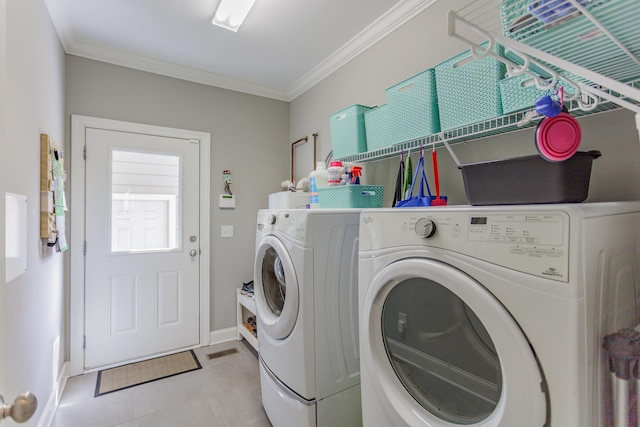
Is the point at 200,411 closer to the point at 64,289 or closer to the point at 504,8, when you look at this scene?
the point at 64,289

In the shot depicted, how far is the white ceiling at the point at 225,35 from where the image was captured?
1.92 m

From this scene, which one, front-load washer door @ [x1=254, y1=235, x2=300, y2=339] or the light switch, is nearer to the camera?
front-load washer door @ [x1=254, y1=235, x2=300, y2=339]

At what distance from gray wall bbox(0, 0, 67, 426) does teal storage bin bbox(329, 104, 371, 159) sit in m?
1.55

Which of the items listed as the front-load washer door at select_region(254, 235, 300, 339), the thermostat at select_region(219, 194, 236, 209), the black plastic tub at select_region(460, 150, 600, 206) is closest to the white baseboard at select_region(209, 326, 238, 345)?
the thermostat at select_region(219, 194, 236, 209)

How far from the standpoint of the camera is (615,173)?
1.17 metres

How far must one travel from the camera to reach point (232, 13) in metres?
1.96

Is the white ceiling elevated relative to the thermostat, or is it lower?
elevated

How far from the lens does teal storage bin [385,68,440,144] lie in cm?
145

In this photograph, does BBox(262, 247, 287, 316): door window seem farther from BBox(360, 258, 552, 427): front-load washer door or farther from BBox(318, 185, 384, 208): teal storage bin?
BBox(360, 258, 552, 427): front-load washer door

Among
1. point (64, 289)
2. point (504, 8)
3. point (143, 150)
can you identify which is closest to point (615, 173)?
point (504, 8)

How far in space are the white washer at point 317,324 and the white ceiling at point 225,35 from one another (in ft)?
4.51

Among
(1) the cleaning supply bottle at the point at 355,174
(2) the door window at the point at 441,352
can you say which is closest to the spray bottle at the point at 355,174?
(1) the cleaning supply bottle at the point at 355,174

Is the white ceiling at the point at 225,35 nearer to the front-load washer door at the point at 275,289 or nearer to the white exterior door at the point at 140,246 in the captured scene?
the white exterior door at the point at 140,246

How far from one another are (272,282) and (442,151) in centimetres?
126
